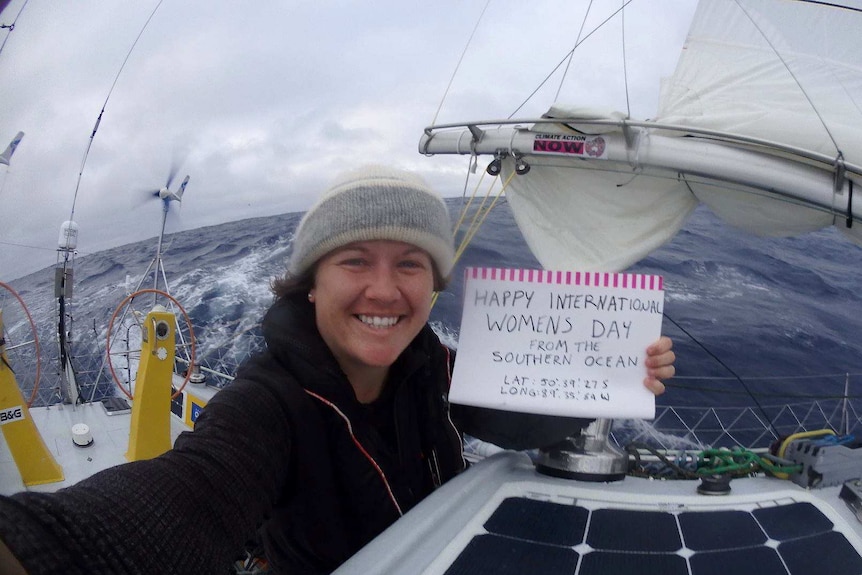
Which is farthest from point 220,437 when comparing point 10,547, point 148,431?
point 148,431

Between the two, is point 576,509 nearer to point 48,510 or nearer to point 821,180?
point 48,510

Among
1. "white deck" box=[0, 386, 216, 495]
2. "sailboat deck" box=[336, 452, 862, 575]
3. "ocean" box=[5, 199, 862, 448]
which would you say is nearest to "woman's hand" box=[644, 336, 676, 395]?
"sailboat deck" box=[336, 452, 862, 575]

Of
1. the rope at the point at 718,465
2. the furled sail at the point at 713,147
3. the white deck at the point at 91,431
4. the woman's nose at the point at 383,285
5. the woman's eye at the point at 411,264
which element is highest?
the furled sail at the point at 713,147

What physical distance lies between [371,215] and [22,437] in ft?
11.0

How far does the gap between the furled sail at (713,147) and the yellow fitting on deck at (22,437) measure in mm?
2797

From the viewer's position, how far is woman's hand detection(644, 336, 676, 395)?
50.8 inches

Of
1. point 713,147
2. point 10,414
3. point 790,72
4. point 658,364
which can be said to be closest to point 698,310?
point 790,72

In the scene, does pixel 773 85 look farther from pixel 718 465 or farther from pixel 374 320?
pixel 374 320

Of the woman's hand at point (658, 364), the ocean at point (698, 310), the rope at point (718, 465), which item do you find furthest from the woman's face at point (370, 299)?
the ocean at point (698, 310)

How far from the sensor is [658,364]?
129 cm

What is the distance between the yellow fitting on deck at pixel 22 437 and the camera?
10.1 ft

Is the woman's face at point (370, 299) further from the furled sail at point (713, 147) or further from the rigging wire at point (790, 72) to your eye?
the rigging wire at point (790, 72)

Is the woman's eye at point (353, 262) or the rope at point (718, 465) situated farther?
the rope at point (718, 465)

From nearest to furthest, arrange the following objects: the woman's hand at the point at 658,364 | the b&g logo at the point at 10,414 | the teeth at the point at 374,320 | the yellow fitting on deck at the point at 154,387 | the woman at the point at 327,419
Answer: the woman at the point at 327,419, the teeth at the point at 374,320, the woman's hand at the point at 658,364, the yellow fitting on deck at the point at 154,387, the b&g logo at the point at 10,414
